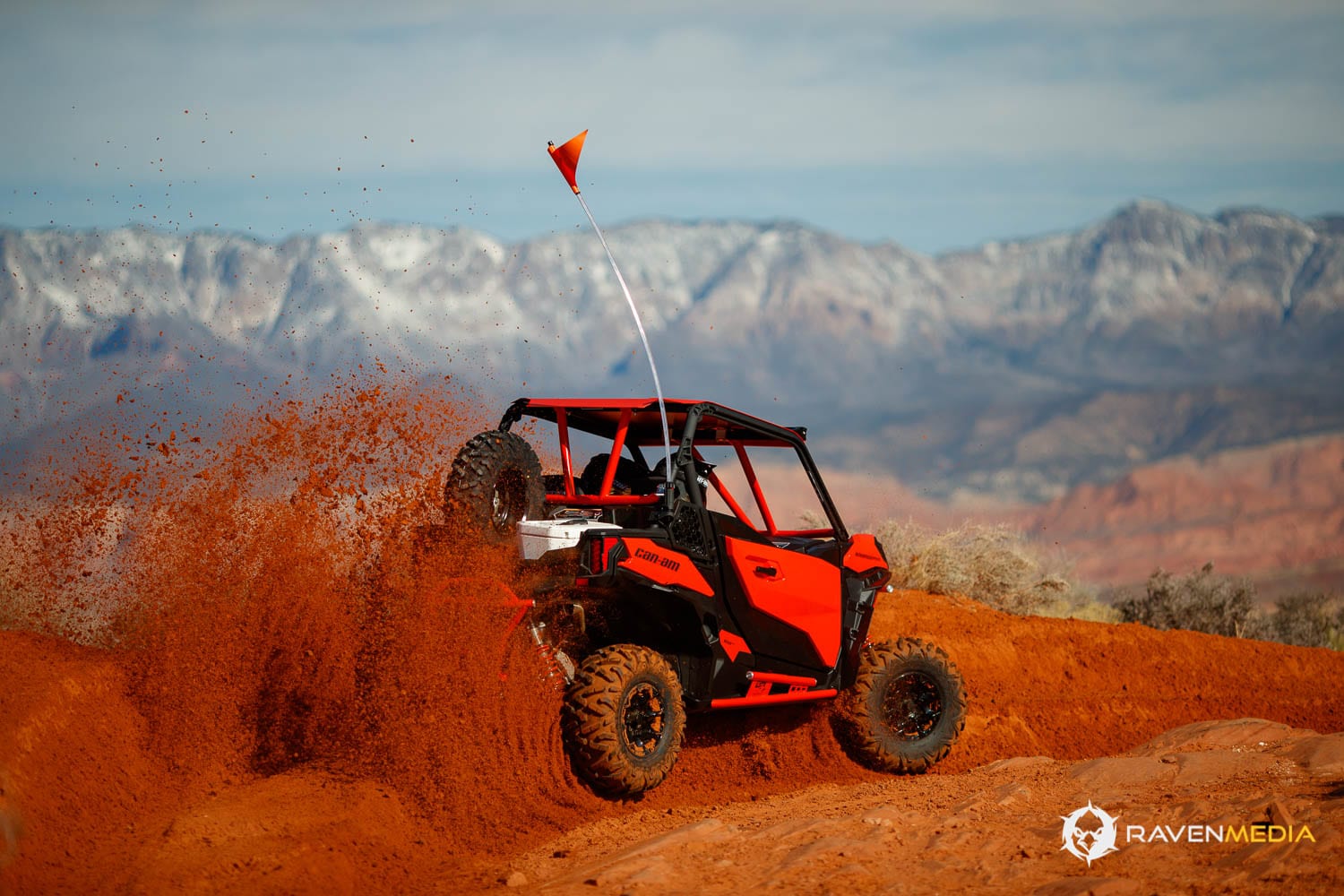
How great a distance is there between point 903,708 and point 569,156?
4.33 meters

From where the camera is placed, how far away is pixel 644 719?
7488 millimetres

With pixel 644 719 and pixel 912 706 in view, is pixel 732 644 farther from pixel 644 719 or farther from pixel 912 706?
pixel 912 706

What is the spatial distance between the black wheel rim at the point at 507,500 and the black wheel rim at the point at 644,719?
123 centimetres

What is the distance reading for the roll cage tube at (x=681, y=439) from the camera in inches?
311

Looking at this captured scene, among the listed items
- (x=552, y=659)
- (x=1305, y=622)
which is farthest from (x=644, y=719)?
(x=1305, y=622)

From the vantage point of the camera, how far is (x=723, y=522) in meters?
8.01

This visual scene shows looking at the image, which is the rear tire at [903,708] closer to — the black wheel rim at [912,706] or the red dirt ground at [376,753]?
the black wheel rim at [912,706]

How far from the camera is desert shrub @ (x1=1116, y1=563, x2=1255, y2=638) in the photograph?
1914cm

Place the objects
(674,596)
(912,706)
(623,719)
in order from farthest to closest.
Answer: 1. (912,706)
2. (674,596)
3. (623,719)

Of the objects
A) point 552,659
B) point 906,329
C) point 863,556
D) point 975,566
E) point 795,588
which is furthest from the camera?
point 906,329

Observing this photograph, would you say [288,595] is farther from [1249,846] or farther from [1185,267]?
[1185,267]
